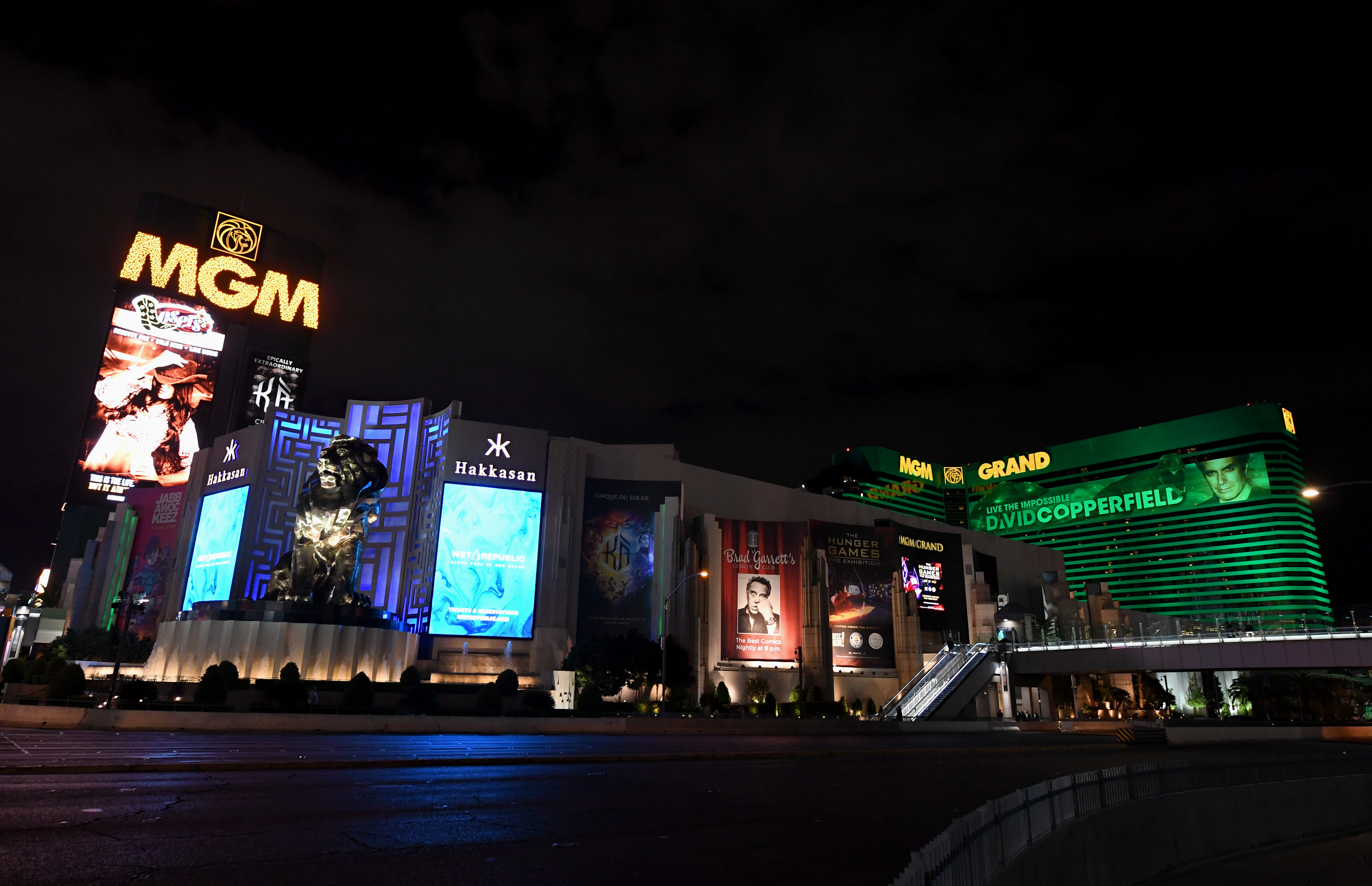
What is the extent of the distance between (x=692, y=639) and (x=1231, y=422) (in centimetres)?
15972

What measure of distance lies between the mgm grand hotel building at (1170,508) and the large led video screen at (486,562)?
106 m

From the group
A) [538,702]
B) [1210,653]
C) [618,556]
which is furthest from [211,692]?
[1210,653]

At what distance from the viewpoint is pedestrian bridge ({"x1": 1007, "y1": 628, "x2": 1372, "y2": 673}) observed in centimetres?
4894

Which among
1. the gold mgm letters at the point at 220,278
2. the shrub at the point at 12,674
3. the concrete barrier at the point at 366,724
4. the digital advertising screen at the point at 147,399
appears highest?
the gold mgm letters at the point at 220,278

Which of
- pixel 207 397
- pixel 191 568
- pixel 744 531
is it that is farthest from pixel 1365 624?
pixel 207 397

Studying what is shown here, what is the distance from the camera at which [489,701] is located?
137 ft

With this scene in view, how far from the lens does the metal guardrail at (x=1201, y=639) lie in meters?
49.4

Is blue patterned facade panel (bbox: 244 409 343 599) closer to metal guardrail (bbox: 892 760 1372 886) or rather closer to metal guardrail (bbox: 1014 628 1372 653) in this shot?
metal guardrail (bbox: 1014 628 1372 653)

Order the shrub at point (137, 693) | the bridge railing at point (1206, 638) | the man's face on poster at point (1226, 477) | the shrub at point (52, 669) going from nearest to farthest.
A: the shrub at point (137, 693), the shrub at point (52, 669), the bridge railing at point (1206, 638), the man's face on poster at point (1226, 477)

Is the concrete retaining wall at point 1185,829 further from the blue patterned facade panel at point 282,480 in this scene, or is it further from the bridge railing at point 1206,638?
the blue patterned facade panel at point 282,480

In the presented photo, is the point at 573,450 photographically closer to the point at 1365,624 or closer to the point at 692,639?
the point at 692,639

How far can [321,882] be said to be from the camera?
7.58 m

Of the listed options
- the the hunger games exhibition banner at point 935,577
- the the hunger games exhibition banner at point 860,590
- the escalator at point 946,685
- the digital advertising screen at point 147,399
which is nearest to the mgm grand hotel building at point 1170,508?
the the hunger games exhibition banner at point 935,577

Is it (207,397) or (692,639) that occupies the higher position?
(207,397)
